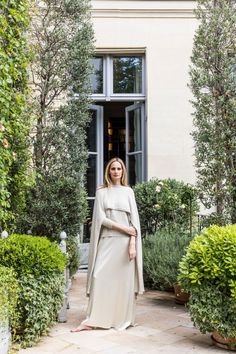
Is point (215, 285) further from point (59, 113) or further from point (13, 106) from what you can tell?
point (59, 113)

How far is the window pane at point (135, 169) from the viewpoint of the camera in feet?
27.5

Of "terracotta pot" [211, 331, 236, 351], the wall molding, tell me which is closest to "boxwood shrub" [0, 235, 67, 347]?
"terracotta pot" [211, 331, 236, 351]

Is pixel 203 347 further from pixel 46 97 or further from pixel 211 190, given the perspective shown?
pixel 46 97

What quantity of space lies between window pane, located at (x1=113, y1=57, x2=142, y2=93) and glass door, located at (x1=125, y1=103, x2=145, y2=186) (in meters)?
0.36

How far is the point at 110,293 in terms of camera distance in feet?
15.2

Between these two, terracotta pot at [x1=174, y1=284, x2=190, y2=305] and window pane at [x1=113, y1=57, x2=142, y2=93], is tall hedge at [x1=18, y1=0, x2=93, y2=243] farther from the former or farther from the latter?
window pane at [x1=113, y1=57, x2=142, y2=93]

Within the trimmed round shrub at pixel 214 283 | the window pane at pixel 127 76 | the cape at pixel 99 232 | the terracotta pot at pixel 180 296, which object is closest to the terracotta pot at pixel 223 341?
the trimmed round shrub at pixel 214 283

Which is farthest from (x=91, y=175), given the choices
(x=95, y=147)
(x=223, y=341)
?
(x=223, y=341)

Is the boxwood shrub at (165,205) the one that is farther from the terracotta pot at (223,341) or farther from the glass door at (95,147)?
the terracotta pot at (223,341)

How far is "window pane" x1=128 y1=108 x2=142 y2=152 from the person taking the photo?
333 inches

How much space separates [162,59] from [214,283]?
17.3 ft

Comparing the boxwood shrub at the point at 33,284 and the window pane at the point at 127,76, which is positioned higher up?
the window pane at the point at 127,76

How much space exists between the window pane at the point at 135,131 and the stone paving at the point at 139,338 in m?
3.78

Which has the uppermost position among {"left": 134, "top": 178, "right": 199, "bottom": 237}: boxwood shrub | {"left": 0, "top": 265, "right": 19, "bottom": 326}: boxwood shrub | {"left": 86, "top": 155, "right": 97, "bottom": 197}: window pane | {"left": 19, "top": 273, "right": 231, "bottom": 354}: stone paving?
{"left": 86, "top": 155, "right": 97, "bottom": 197}: window pane
